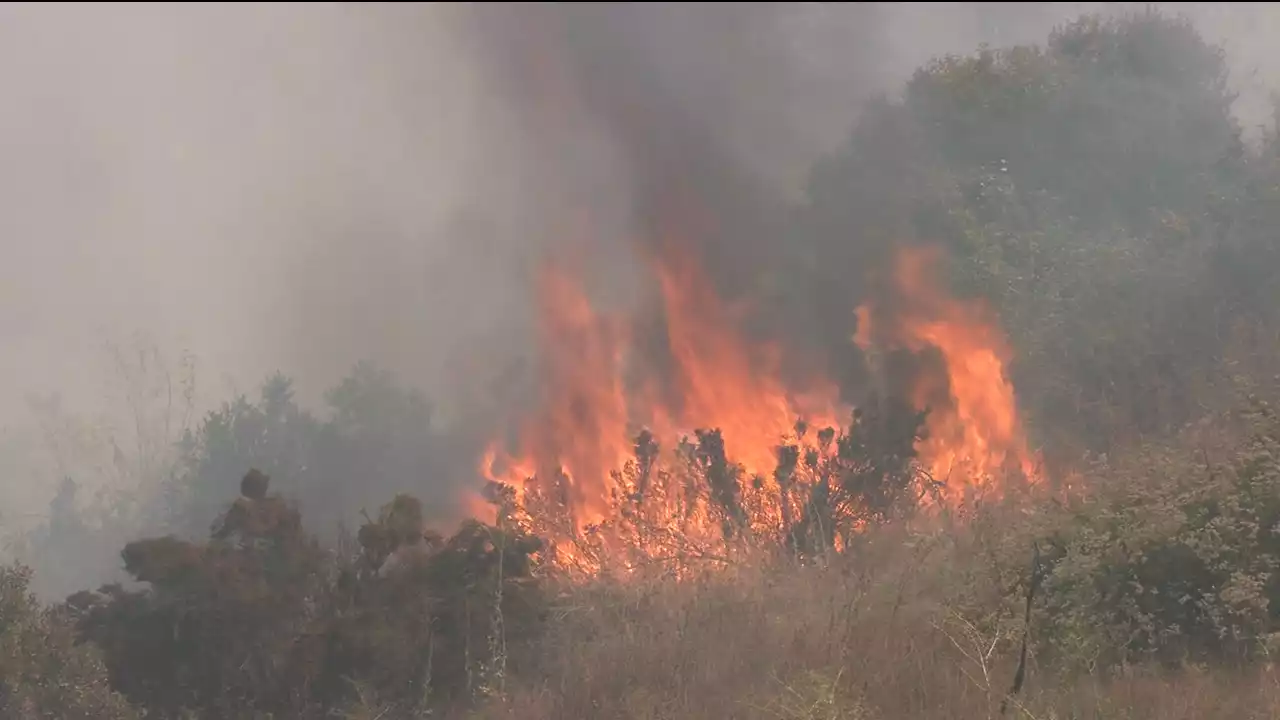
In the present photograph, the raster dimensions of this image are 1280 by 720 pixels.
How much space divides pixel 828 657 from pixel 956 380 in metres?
8.39

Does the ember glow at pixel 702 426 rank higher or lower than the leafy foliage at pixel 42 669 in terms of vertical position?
higher

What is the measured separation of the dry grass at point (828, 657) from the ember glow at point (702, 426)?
1.65m

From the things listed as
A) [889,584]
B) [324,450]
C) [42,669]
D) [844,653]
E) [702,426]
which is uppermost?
[324,450]

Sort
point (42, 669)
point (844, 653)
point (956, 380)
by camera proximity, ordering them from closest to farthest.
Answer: point (42, 669) → point (844, 653) → point (956, 380)

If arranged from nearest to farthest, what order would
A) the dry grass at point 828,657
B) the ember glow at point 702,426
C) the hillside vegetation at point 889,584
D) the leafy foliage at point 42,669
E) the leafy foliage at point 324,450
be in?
the dry grass at point 828,657, the leafy foliage at point 42,669, the hillside vegetation at point 889,584, the ember glow at point 702,426, the leafy foliage at point 324,450

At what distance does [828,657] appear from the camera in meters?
7.89

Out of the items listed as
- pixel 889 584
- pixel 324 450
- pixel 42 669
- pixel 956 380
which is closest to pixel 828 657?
pixel 889 584

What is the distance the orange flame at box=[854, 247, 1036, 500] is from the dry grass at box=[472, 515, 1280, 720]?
3796mm

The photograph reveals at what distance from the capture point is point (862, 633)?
8141 mm

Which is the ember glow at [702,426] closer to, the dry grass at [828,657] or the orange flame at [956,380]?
the orange flame at [956,380]

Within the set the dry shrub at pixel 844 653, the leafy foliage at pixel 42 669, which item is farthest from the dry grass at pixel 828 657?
the leafy foliage at pixel 42 669

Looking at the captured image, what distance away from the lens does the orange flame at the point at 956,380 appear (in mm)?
14102

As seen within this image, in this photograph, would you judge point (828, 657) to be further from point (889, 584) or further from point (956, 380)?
point (956, 380)

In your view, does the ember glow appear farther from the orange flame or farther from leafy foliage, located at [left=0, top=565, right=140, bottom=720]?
leafy foliage, located at [left=0, top=565, right=140, bottom=720]
